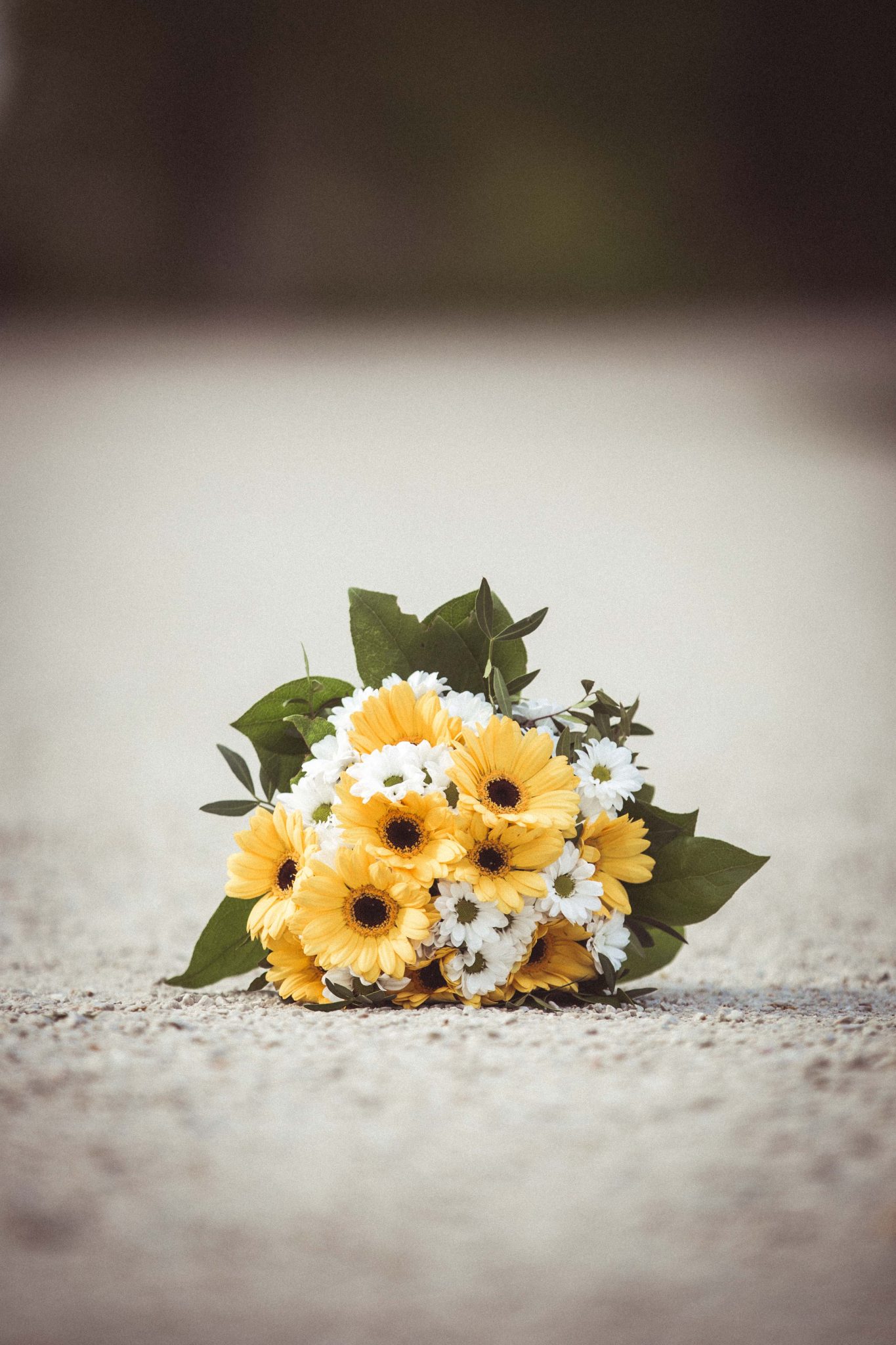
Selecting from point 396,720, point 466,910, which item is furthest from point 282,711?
point 466,910

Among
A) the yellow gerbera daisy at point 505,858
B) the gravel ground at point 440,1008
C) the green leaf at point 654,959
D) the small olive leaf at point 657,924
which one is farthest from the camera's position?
the green leaf at point 654,959

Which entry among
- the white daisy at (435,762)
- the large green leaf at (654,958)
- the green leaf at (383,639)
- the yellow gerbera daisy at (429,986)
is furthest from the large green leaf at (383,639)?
the large green leaf at (654,958)

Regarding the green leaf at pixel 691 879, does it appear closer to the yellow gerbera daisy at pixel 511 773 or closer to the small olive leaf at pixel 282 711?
the yellow gerbera daisy at pixel 511 773

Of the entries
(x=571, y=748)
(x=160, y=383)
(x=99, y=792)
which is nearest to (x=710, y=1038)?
(x=571, y=748)

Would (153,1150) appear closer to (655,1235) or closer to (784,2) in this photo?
(655,1235)

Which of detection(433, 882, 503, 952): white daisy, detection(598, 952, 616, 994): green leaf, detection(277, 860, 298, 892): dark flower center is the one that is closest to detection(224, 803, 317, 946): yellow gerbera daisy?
detection(277, 860, 298, 892): dark flower center

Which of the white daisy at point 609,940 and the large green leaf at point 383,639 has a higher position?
the large green leaf at point 383,639

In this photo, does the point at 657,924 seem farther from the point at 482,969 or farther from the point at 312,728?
the point at 312,728
